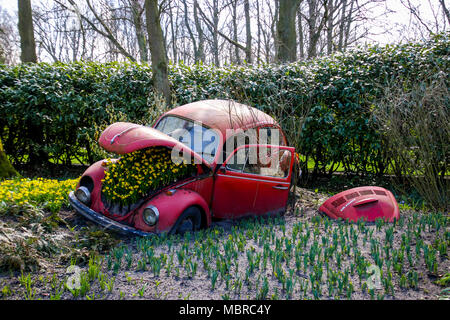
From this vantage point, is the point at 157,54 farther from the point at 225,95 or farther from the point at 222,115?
the point at 222,115

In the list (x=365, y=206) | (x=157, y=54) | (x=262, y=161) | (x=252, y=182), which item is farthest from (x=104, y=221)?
(x=157, y=54)

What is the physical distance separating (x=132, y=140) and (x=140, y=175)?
0.48m

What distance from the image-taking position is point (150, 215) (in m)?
4.05

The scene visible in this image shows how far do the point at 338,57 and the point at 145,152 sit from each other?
582cm

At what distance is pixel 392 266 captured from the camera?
3.39 meters

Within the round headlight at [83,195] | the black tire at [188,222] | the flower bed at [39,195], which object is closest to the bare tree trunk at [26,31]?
the flower bed at [39,195]

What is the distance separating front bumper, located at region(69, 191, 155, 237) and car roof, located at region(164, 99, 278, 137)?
175cm

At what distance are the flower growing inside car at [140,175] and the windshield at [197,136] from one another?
0.37m

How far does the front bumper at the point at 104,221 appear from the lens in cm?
403

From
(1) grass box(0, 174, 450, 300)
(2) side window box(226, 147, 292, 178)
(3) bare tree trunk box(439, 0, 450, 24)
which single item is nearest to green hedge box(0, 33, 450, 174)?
(2) side window box(226, 147, 292, 178)

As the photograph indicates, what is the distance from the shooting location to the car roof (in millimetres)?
4988

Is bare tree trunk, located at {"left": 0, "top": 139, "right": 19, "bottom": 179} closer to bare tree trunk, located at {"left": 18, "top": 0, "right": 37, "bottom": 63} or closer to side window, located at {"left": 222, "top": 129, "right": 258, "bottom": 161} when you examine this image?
side window, located at {"left": 222, "top": 129, "right": 258, "bottom": 161}

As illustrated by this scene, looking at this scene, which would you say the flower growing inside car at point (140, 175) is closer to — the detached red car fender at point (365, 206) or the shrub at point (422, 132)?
the detached red car fender at point (365, 206)
